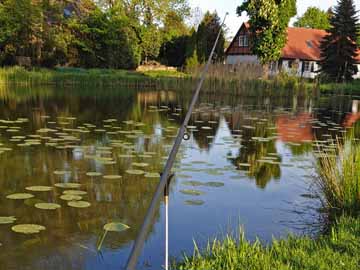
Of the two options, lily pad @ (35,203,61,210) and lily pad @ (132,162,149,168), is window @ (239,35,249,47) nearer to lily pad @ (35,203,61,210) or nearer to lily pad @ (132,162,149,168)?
lily pad @ (132,162,149,168)

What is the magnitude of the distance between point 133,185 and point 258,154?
9.56 feet

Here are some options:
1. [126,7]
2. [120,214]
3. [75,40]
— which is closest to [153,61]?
[126,7]

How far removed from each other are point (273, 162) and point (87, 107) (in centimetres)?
809

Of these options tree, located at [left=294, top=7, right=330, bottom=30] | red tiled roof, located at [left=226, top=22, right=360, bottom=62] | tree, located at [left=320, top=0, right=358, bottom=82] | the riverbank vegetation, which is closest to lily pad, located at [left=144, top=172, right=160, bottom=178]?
the riverbank vegetation

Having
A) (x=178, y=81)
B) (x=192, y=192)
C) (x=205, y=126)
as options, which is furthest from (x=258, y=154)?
(x=178, y=81)

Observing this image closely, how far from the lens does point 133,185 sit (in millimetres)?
5055

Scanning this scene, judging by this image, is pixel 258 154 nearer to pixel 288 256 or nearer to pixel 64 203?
pixel 64 203

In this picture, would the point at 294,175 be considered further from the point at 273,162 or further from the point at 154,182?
the point at 154,182

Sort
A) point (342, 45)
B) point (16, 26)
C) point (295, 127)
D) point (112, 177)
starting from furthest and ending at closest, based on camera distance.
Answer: point (342, 45), point (16, 26), point (295, 127), point (112, 177)

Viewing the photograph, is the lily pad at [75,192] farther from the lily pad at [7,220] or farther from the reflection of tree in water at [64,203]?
the lily pad at [7,220]

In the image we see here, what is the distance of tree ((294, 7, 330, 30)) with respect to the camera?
6297 centimetres

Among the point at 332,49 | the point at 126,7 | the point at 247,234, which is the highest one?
the point at 126,7

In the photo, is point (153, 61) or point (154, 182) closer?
point (154, 182)

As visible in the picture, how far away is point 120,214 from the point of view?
4.15 metres
